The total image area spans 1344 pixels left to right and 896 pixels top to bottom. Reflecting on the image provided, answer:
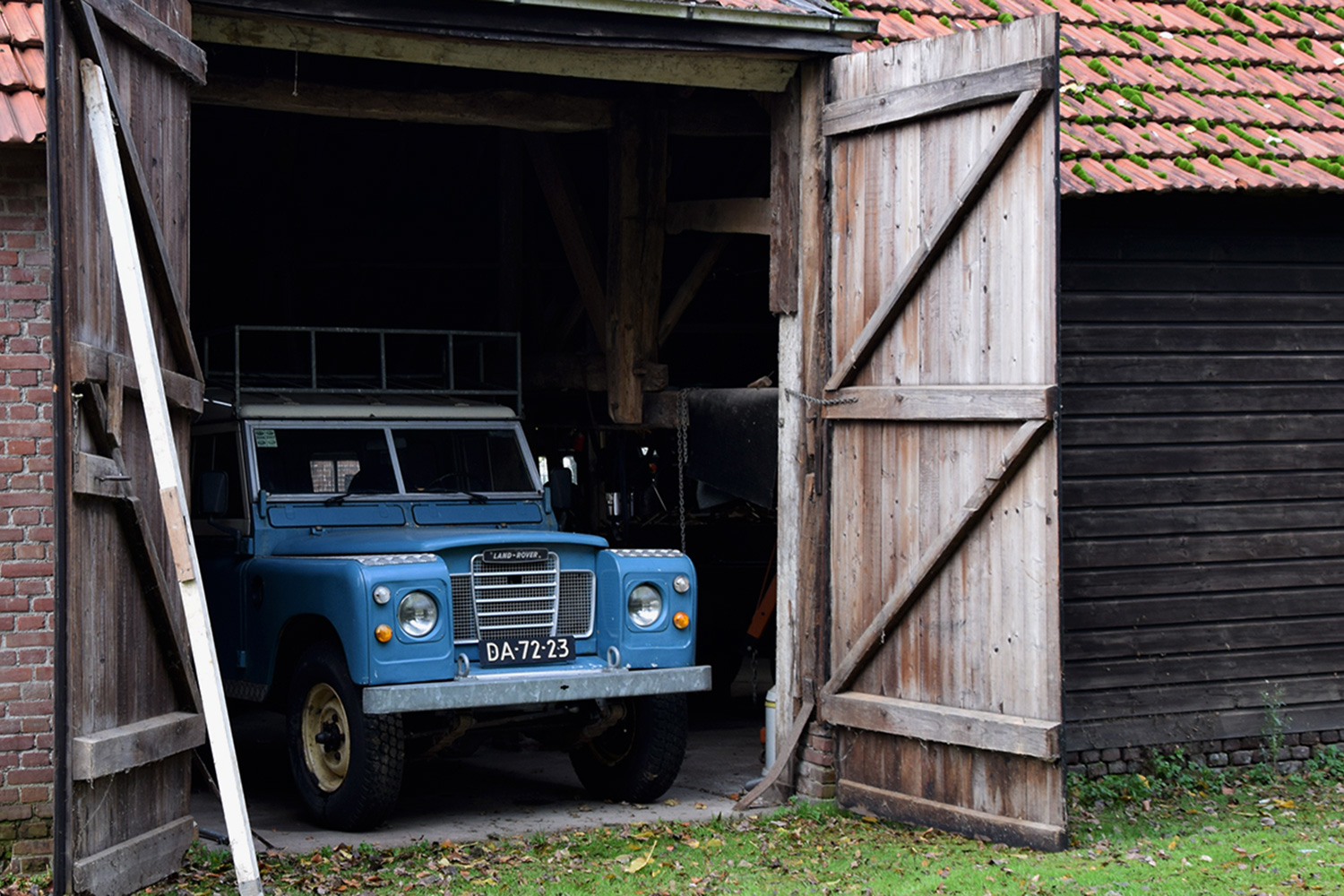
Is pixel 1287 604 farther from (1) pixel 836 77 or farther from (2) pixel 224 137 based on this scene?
(2) pixel 224 137

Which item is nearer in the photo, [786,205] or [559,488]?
[786,205]

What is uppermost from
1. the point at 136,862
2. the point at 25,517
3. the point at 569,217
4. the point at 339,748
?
the point at 569,217

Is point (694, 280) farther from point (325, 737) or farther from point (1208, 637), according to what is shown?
point (325, 737)

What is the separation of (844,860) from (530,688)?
1737mm

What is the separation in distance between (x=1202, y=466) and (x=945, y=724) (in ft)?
8.51

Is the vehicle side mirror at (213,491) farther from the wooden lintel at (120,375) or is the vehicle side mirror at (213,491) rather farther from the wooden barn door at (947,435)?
the wooden barn door at (947,435)

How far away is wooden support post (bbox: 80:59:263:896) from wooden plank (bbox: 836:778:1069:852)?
335cm

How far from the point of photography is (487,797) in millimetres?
8555

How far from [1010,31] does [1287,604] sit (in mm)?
4045

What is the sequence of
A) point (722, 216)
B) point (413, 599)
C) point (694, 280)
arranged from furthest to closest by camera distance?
point (694, 280) → point (722, 216) → point (413, 599)

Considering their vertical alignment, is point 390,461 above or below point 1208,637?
above

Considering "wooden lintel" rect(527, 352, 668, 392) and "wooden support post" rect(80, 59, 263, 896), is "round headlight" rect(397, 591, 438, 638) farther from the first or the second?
"wooden lintel" rect(527, 352, 668, 392)

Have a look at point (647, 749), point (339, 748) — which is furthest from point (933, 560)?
point (339, 748)

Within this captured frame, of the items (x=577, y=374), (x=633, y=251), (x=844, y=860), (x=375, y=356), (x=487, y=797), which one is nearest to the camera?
(x=844, y=860)
